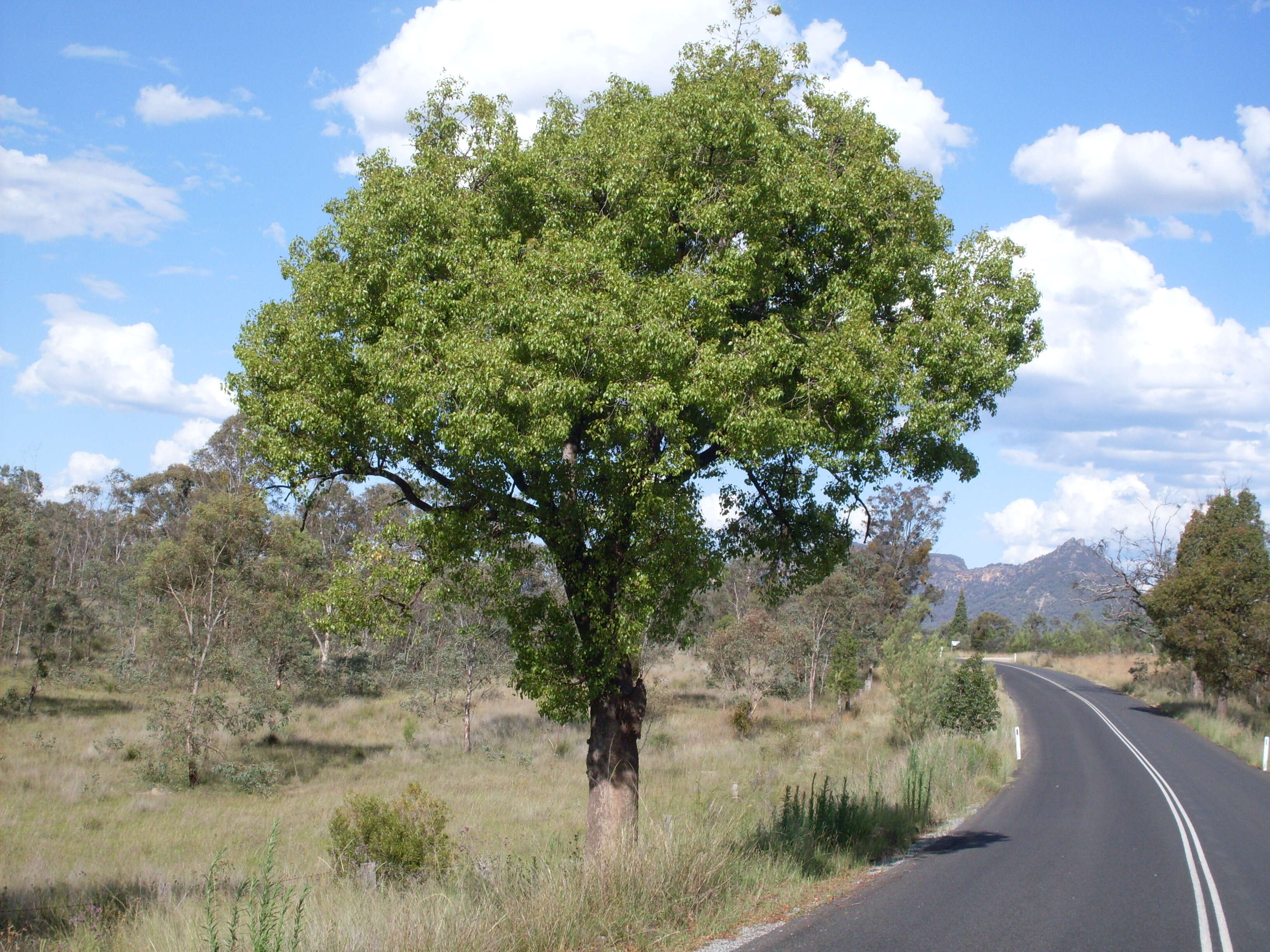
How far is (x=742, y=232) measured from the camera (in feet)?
32.8

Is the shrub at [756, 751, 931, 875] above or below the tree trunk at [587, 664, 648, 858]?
below

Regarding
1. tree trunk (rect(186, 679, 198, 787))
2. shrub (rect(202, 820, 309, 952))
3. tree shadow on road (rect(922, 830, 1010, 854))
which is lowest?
tree trunk (rect(186, 679, 198, 787))

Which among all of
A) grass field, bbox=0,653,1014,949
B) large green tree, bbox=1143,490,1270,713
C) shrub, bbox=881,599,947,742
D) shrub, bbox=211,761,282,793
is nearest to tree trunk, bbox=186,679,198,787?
shrub, bbox=211,761,282,793

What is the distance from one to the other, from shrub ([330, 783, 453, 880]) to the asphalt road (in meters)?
6.55

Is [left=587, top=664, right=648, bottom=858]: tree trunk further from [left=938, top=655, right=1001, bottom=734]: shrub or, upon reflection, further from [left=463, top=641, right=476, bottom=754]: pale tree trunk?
[left=463, top=641, right=476, bottom=754]: pale tree trunk

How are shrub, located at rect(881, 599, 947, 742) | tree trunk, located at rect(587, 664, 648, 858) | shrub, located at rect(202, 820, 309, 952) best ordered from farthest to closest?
shrub, located at rect(881, 599, 947, 742)
tree trunk, located at rect(587, 664, 648, 858)
shrub, located at rect(202, 820, 309, 952)

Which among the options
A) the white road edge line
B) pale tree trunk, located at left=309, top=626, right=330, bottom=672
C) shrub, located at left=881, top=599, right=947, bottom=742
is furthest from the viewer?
pale tree trunk, located at left=309, top=626, right=330, bottom=672

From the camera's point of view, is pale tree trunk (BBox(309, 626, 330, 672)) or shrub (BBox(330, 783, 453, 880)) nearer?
shrub (BBox(330, 783, 453, 880))

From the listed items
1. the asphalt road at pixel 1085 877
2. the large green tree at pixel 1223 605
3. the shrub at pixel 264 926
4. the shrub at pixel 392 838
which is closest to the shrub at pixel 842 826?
the asphalt road at pixel 1085 877

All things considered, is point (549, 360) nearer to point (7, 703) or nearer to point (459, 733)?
point (459, 733)

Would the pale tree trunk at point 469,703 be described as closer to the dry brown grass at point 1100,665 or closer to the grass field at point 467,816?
the grass field at point 467,816

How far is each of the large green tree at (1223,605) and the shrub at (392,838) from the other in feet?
97.0

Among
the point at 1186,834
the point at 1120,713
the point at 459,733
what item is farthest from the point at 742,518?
the point at 1120,713

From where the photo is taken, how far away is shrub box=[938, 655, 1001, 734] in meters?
27.0
